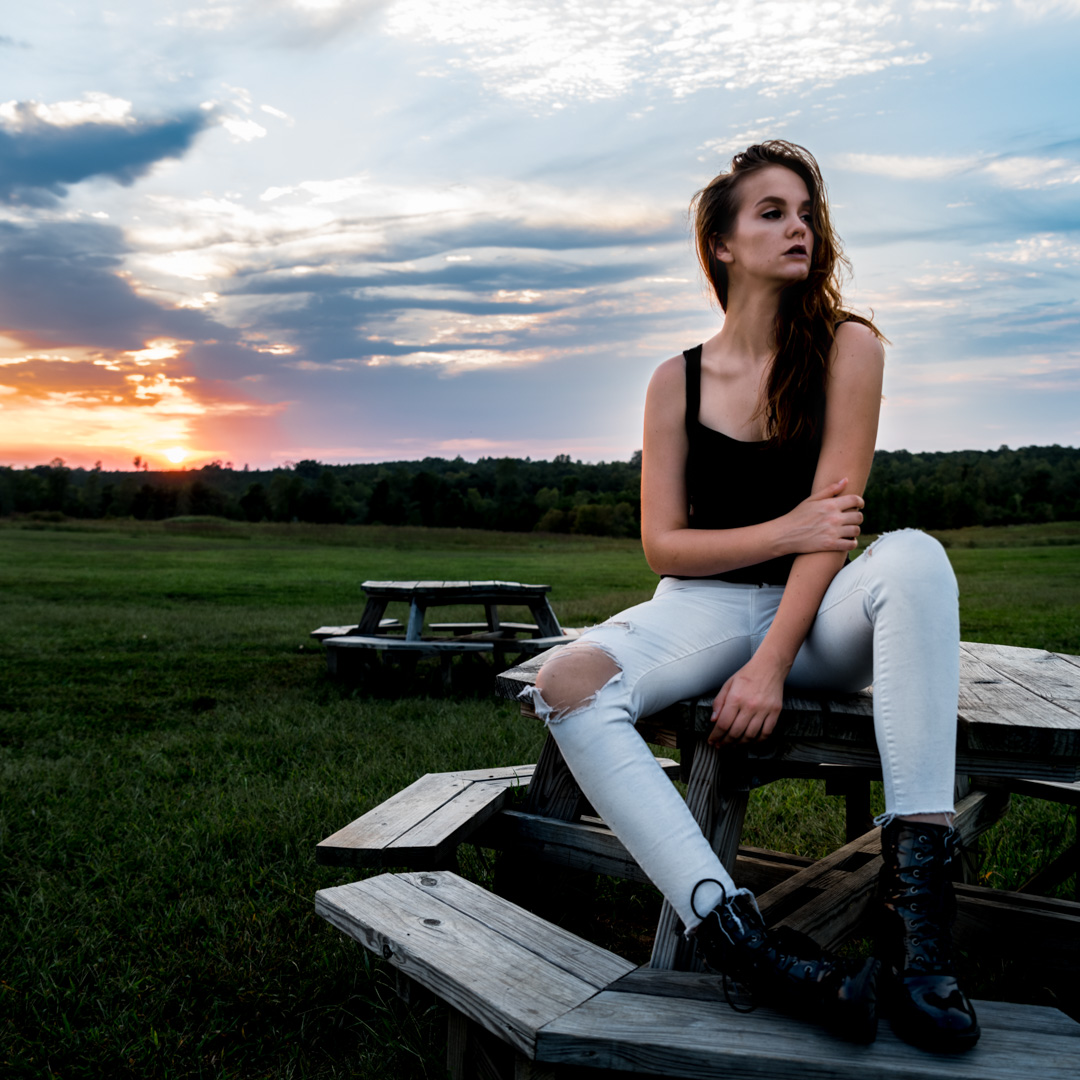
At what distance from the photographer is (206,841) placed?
338 cm

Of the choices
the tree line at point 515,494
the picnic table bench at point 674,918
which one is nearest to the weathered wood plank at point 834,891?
the picnic table bench at point 674,918

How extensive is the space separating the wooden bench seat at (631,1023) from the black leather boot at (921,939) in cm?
4

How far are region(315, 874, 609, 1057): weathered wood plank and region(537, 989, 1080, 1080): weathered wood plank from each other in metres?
0.07

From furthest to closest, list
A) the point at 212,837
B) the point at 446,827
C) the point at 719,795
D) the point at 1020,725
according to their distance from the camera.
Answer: the point at 212,837, the point at 446,827, the point at 719,795, the point at 1020,725

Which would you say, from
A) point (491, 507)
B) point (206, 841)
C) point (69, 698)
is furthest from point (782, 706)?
point (491, 507)

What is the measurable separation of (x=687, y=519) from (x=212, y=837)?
225cm

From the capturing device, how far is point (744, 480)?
2.44 m

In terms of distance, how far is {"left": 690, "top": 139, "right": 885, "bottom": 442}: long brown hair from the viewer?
93.6 inches

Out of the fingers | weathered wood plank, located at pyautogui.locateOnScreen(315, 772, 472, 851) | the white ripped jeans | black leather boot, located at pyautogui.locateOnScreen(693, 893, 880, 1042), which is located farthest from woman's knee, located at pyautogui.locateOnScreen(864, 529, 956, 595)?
weathered wood plank, located at pyautogui.locateOnScreen(315, 772, 472, 851)

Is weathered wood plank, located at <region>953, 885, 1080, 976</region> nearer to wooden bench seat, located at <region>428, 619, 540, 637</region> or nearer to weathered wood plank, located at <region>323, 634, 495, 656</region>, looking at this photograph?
weathered wood plank, located at <region>323, 634, 495, 656</region>

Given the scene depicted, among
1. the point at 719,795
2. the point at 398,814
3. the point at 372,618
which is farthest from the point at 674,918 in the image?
the point at 372,618

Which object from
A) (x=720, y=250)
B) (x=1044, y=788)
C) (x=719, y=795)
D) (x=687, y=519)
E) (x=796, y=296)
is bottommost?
(x=1044, y=788)

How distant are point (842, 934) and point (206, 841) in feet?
7.60

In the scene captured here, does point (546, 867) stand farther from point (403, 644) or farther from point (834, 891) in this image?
point (403, 644)
